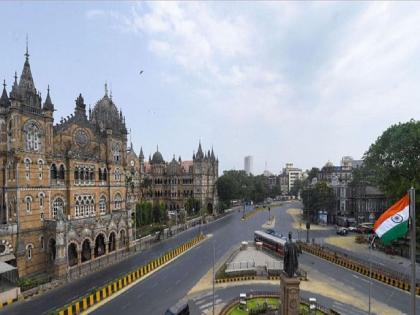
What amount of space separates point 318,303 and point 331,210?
5927 cm

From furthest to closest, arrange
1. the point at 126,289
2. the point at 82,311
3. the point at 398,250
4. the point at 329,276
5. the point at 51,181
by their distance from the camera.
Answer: the point at 398,250, the point at 51,181, the point at 329,276, the point at 126,289, the point at 82,311

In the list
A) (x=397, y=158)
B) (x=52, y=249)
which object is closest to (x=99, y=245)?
(x=52, y=249)

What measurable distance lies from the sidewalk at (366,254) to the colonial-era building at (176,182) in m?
47.5

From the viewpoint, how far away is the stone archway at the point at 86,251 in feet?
151

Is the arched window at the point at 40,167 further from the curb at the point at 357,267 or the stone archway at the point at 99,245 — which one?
the curb at the point at 357,267

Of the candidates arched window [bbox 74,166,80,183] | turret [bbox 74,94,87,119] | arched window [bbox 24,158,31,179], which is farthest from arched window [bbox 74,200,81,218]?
turret [bbox 74,94,87,119]

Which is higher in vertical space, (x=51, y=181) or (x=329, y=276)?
(x=51, y=181)

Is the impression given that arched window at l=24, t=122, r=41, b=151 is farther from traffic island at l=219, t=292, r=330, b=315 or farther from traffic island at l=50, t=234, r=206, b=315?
traffic island at l=219, t=292, r=330, b=315

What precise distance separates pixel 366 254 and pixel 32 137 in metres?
47.9

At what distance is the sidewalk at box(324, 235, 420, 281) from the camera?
1576 inches

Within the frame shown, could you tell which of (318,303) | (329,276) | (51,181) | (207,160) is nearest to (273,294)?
(318,303)

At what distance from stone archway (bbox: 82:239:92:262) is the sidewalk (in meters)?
37.3

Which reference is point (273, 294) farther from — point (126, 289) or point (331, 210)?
point (331, 210)

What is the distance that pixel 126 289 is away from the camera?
1293 inches
